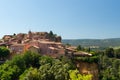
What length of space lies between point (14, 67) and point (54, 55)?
762 inches

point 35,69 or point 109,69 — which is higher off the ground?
point 35,69

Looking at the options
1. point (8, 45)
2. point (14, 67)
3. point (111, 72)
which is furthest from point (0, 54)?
point (111, 72)

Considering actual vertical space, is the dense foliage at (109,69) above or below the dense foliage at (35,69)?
below

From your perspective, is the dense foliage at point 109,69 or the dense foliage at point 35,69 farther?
the dense foliage at point 109,69

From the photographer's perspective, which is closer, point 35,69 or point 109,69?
point 35,69

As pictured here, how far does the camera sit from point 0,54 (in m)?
75.9

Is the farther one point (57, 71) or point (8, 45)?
point (8, 45)

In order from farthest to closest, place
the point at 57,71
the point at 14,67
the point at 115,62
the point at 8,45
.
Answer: the point at 115,62, the point at 8,45, the point at 14,67, the point at 57,71

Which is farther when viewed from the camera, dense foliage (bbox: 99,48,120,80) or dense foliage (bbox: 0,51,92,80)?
dense foliage (bbox: 99,48,120,80)

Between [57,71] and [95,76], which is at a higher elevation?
[57,71]

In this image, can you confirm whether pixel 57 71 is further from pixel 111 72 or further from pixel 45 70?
pixel 111 72

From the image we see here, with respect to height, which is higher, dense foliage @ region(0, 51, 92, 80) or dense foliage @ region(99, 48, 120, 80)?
dense foliage @ region(0, 51, 92, 80)

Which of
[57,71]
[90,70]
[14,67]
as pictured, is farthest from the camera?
[90,70]

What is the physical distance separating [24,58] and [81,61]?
54.2 feet
